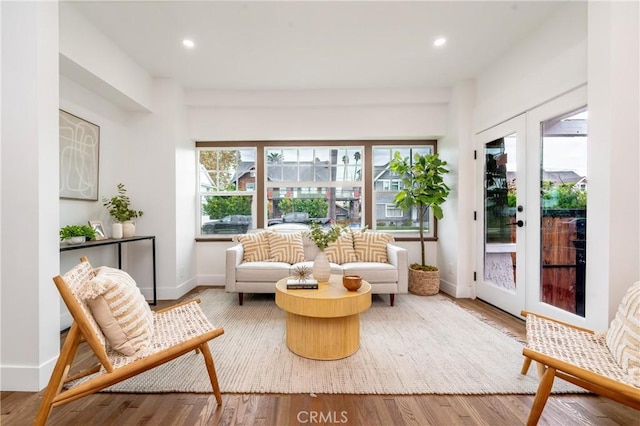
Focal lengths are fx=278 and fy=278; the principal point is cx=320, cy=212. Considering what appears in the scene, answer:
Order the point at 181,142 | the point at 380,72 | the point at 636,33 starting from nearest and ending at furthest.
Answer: the point at 636,33, the point at 380,72, the point at 181,142

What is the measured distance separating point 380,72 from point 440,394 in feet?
10.6

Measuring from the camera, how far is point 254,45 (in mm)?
2752

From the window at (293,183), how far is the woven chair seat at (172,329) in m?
2.34

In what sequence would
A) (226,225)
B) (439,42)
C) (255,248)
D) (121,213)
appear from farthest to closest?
(226,225) → (255,248) → (121,213) → (439,42)

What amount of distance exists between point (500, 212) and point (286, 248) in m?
2.52

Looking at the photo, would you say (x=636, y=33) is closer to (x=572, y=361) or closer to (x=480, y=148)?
(x=480, y=148)

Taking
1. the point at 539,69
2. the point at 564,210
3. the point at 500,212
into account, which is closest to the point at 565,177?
the point at 564,210

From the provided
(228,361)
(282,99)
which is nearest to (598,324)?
(228,361)

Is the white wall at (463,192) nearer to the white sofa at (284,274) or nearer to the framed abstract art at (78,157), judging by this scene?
the white sofa at (284,274)

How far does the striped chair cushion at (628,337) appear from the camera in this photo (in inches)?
51.6

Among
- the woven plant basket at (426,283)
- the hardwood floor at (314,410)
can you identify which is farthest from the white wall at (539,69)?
the hardwood floor at (314,410)

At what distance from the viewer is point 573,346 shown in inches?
59.1

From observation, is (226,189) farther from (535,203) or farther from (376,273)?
(535,203)

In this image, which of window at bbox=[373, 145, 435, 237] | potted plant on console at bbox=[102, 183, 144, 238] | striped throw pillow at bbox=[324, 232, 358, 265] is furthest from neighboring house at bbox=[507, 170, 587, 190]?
potted plant on console at bbox=[102, 183, 144, 238]
